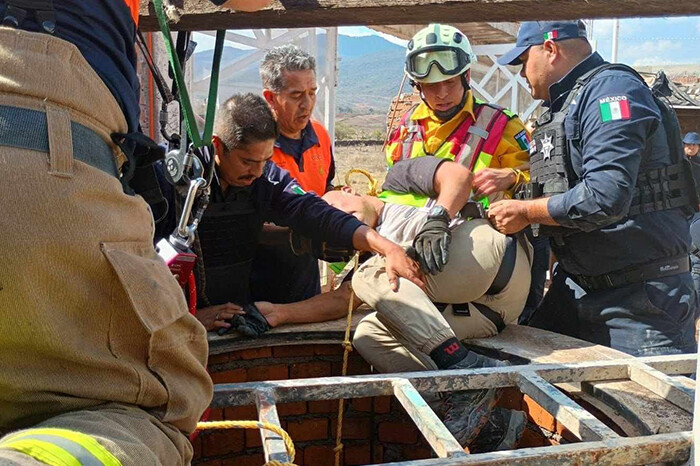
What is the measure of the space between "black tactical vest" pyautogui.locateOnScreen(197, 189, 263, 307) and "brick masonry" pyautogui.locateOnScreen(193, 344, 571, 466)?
0.34 meters

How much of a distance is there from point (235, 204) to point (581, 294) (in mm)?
1840

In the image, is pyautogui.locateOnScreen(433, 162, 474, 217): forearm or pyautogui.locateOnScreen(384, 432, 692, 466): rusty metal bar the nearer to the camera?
pyautogui.locateOnScreen(384, 432, 692, 466): rusty metal bar

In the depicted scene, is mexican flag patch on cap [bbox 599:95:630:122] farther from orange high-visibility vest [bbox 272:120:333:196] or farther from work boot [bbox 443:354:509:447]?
orange high-visibility vest [bbox 272:120:333:196]

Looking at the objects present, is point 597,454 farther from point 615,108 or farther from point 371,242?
point 615,108

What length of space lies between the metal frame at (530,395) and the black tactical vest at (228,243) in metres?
1.09

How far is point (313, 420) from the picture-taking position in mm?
3660

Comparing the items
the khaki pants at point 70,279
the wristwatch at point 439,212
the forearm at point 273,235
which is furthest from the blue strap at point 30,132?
the forearm at point 273,235

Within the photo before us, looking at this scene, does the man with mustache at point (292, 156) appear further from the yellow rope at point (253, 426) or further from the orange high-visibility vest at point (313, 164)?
the yellow rope at point (253, 426)

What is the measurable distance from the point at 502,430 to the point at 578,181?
1271 mm

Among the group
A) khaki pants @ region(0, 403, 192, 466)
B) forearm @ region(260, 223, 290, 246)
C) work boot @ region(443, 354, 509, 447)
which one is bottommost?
work boot @ region(443, 354, 509, 447)

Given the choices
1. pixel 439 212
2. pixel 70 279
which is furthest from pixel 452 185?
pixel 70 279

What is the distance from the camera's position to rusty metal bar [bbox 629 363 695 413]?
2.37m

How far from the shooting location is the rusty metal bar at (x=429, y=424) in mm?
1902

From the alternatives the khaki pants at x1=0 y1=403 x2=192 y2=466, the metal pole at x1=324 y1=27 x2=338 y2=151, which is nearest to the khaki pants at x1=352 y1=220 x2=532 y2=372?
the khaki pants at x1=0 y1=403 x2=192 y2=466
